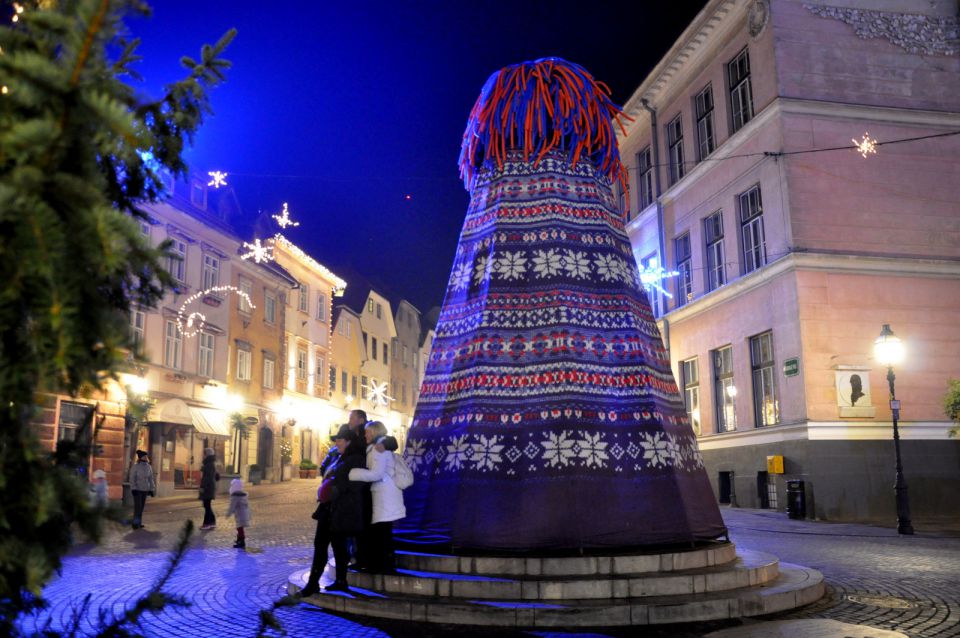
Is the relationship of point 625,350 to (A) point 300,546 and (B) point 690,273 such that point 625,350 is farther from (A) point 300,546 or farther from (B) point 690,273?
(B) point 690,273

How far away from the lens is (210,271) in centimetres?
3138

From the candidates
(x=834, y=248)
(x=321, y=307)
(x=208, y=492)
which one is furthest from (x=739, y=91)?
(x=321, y=307)

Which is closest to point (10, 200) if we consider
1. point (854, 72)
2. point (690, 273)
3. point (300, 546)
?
point (300, 546)

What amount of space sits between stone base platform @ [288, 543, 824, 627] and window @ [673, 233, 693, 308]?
18628 millimetres

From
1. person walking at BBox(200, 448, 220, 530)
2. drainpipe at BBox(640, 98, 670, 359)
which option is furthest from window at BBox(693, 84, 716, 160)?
person walking at BBox(200, 448, 220, 530)

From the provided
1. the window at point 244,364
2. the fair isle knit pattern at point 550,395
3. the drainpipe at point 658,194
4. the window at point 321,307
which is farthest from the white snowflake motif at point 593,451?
the window at point 321,307

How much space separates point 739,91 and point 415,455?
1750 centimetres

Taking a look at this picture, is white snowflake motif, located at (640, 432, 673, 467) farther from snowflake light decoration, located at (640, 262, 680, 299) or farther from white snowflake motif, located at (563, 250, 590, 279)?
snowflake light decoration, located at (640, 262, 680, 299)

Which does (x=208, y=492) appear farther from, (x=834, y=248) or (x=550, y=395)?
(x=834, y=248)

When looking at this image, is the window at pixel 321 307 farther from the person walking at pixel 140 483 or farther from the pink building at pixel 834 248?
the person walking at pixel 140 483

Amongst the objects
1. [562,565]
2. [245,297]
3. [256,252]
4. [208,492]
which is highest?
[256,252]

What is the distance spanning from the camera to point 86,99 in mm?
1942

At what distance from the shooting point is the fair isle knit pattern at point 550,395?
7164 millimetres

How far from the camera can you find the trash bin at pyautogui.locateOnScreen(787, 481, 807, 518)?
17625mm
